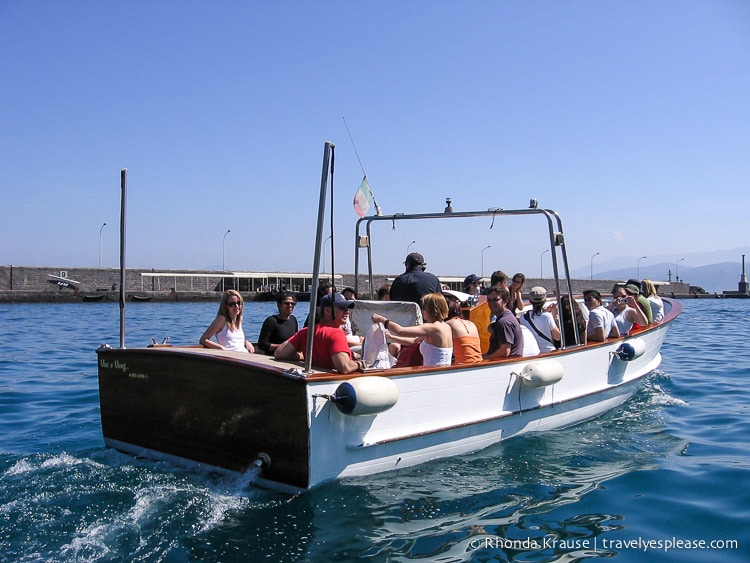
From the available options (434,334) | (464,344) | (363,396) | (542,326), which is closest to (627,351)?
(542,326)

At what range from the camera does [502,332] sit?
7.07 meters

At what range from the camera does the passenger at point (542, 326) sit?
796cm

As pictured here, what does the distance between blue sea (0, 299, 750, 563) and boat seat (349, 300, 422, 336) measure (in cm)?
130

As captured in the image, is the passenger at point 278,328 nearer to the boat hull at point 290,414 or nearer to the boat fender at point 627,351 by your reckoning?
the boat hull at point 290,414

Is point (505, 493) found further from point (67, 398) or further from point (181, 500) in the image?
point (67, 398)

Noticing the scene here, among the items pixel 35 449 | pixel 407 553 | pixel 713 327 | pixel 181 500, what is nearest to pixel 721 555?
pixel 407 553

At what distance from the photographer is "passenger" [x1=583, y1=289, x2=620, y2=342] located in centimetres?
865

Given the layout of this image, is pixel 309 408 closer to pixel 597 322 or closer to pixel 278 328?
pixel 278 328

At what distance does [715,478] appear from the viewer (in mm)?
6133

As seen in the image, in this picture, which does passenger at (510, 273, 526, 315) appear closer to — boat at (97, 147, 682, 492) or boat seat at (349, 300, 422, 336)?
boat at (97, 147, 682, 492)

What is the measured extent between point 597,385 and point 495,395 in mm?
2342

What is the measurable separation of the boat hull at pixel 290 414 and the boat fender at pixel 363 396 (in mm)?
110

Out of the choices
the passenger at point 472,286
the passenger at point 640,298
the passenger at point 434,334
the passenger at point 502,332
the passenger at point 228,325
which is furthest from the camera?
the passenger at point 640,298

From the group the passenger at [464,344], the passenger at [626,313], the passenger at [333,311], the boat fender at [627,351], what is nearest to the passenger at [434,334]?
the passenger at [464,344]
